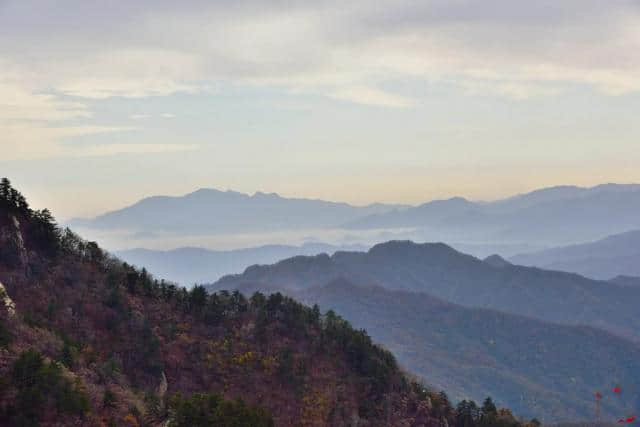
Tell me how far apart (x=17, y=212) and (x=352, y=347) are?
55.2 metres

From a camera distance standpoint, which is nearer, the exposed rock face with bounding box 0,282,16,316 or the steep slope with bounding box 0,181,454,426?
the steep slope with bounding box 0,181,454,426

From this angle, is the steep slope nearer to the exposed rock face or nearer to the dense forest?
the dense forest

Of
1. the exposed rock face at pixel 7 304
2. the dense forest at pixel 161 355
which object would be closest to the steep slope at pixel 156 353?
the dense forest at pixel 161 355

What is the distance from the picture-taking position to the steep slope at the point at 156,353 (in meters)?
58.5

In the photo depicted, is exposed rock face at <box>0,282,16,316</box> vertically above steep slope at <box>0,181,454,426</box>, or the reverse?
exposed rock face at <box>0,282,16,316</box>

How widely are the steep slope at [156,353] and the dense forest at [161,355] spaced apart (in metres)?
0.17

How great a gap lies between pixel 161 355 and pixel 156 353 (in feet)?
7.38

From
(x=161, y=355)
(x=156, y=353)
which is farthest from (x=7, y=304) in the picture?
(x=161, y=355)

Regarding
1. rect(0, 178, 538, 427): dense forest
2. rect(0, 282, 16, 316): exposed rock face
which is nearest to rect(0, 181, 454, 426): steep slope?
rect(0, 178, 538, 427): dense forest

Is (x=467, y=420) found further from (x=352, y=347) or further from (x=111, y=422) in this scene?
(x=111, y=422)

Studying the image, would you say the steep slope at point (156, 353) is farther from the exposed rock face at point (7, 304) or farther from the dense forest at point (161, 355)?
the exposed rock face at point (7, 304)

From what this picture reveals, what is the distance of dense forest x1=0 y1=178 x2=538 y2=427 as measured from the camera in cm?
5847

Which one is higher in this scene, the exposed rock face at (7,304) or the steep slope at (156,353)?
the exposed rock face at (7,304)

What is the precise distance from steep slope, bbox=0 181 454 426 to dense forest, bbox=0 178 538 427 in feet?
0.56
